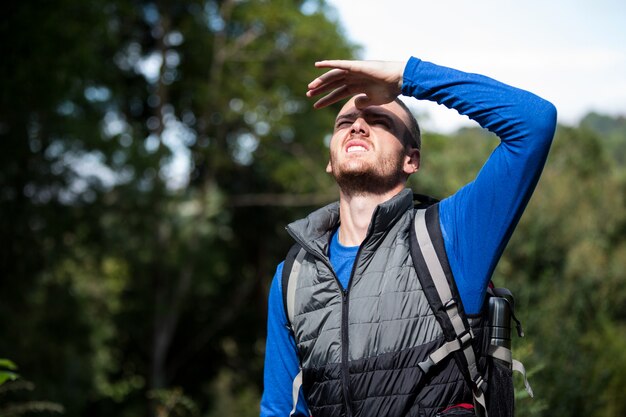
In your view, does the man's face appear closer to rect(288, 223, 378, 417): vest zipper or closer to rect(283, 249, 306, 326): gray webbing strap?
rect(288, 223, 378, 417): vest zipper

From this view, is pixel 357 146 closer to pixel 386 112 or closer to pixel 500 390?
pixel 386 112

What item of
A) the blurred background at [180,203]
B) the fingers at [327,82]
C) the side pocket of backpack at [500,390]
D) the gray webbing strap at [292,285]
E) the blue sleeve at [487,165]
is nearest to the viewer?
the blue sleeve at [487,165]

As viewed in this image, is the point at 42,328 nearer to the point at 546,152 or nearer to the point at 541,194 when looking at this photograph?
the point at 541,194

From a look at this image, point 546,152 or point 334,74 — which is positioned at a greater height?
point 334,74

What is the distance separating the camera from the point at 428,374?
7.64 feet

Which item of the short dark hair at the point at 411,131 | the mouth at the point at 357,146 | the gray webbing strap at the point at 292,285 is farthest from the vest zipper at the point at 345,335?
the short dark hair at the point at 411,131

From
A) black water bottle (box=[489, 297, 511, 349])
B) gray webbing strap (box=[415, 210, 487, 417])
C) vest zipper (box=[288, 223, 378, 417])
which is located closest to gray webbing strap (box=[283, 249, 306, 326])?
vest zipper (box=[288, 223, 378, 417])

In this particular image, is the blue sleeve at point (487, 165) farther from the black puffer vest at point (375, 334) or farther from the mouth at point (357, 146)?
the mouth at point (357, 146)

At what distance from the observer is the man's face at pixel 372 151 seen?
263cm

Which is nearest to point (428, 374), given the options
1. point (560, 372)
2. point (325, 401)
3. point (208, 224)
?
point (325, 401)

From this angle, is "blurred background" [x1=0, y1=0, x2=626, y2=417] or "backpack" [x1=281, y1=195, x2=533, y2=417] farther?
"blurred background" [x1=0, y1=0, x2=626, y2=417]

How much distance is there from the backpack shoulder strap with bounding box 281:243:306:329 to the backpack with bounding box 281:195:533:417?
417 millimetres

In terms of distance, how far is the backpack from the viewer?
2.33 metres

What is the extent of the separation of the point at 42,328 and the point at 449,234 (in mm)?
13947
